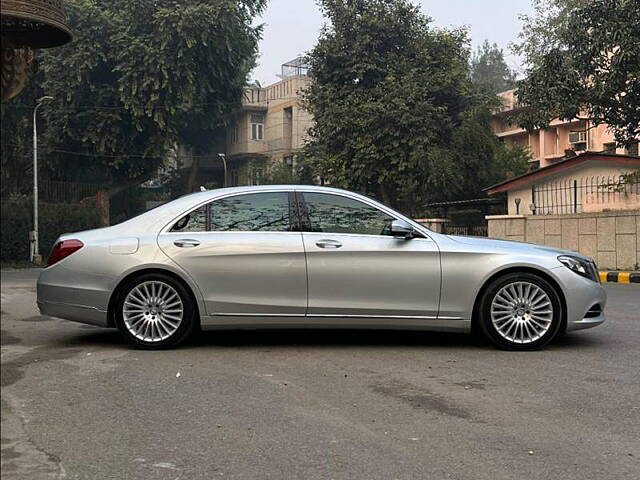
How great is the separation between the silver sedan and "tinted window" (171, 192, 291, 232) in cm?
13

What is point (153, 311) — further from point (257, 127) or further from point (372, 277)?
point (257, 127)

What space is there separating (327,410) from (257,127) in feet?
183

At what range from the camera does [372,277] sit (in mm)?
6230

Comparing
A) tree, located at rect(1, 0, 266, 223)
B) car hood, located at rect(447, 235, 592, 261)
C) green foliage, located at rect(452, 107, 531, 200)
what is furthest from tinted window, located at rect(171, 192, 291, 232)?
tree, located at rect(1, 0, 266, 223)

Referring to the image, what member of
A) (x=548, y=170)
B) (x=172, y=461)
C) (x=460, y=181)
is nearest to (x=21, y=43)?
(x=172, y=461)

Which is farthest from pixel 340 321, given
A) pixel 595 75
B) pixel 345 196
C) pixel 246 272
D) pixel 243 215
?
pixel 595 75

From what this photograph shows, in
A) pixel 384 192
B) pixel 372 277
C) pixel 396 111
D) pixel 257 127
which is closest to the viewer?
pixel 372 277

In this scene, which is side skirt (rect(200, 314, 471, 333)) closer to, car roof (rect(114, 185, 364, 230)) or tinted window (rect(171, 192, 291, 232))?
tinted window (rect(171, 192, 291, 232))

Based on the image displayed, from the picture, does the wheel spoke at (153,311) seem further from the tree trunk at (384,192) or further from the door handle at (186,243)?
the tree trunk at (384,192)

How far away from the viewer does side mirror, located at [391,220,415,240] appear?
628 cm

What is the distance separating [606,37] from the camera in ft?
53.3

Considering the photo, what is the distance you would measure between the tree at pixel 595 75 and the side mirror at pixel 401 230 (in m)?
11.6

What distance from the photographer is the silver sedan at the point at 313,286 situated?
6242 millimetres

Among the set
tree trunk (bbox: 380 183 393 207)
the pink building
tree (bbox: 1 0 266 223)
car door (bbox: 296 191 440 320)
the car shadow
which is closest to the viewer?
car door (bbox: 296 191 440 320)
